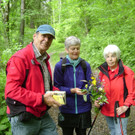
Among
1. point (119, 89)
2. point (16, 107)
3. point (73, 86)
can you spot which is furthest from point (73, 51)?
point (16, 107)

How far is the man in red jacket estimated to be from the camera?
5.49 feet

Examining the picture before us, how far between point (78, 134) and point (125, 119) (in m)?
0.98

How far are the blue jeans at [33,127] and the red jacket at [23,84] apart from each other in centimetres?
14

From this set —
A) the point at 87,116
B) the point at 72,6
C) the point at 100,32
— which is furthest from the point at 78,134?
the point at 72,6

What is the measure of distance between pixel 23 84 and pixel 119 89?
159 cm

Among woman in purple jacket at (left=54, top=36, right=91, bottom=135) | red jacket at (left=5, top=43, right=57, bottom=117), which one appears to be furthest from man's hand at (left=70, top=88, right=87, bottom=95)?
red jacket at (left=5, top=43, right=57, bottom=117)

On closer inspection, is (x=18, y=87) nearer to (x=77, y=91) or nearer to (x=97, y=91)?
(x=77, y=91)

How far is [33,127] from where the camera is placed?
1.90 metres

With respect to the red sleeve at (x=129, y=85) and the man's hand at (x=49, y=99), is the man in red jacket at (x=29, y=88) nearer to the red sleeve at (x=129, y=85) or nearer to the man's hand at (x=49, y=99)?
the man's hand at (x=49, y=99)

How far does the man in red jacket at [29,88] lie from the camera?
1.67 metres

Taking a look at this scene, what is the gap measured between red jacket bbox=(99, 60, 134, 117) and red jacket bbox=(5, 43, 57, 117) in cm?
120

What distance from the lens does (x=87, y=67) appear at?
2.62m

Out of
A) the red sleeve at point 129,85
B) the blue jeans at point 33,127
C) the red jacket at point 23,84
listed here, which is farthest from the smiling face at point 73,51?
the blue jeans at point 33,127

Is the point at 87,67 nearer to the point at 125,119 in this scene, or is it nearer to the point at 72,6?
the point at 125,119
